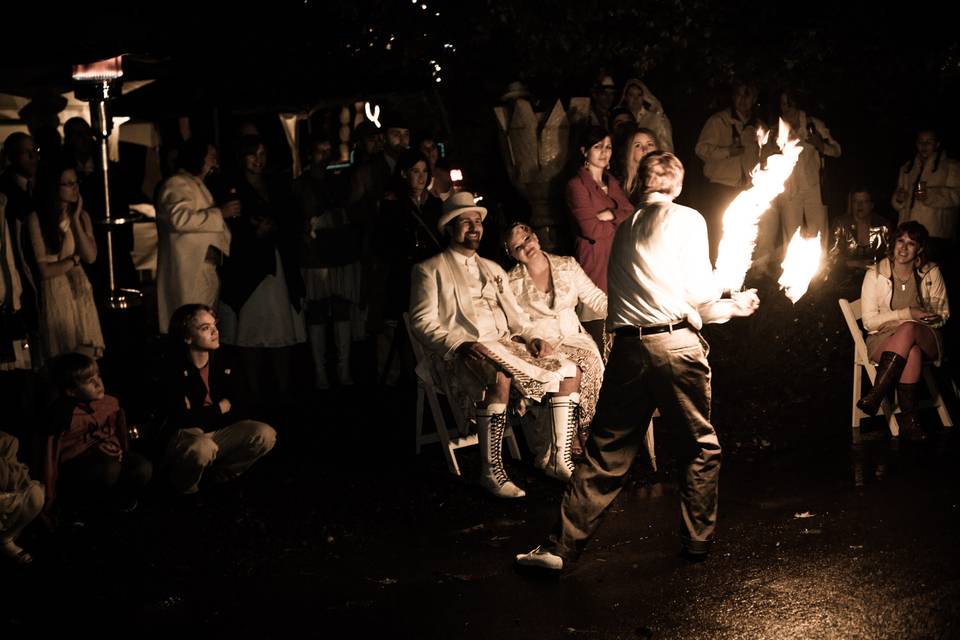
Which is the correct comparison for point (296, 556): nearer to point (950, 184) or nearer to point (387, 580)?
point (387, 580)

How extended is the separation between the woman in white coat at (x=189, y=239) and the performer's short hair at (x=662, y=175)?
13.7 feet

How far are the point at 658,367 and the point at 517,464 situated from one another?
263 centimetres

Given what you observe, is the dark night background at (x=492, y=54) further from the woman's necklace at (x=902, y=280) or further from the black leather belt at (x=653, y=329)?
the black leather belt at (x=653, y=329)

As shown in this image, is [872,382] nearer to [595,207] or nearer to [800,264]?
[595,207]

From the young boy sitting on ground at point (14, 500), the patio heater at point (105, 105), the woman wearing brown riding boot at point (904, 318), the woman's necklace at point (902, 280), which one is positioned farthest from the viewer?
the patio heater at point (105, 105)

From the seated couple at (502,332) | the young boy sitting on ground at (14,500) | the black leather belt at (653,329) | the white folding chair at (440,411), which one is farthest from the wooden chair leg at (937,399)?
the young boy sitting on ground at (14,500)

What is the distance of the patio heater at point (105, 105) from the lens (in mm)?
10281

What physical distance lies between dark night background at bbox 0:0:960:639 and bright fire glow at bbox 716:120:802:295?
1.44 metres

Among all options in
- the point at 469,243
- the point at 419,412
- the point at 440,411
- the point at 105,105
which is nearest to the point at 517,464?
the point at 440,411

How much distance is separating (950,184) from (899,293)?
12.1 feet

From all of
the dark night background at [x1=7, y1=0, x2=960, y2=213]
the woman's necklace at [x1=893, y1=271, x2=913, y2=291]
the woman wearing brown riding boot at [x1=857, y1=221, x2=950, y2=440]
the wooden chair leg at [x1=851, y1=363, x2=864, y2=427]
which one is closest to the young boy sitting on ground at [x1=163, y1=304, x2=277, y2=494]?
the dark night background at [x1=7, y1=0, x2=960, y2=213]

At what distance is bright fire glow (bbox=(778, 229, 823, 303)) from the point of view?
20.8 feet

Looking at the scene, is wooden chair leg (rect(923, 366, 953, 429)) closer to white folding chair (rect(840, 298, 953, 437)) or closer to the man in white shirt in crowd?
white folding chair (rect(840, 298, 953, 437))

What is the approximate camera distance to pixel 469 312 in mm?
8344
